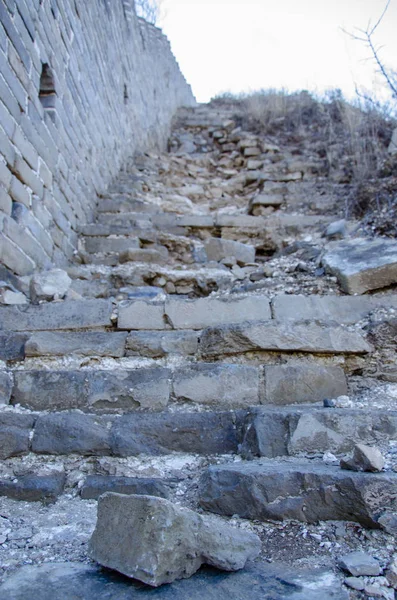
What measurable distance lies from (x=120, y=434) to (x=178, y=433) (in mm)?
250

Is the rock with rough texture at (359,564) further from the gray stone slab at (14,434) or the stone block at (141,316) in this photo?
the stone block at (141,316)

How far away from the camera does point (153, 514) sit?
118 centimetres

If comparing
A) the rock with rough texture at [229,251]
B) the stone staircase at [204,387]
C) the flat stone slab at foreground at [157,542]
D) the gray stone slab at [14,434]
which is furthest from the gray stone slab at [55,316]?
the rock with rough texture at [229,251]

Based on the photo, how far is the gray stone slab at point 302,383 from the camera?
7.77 feet

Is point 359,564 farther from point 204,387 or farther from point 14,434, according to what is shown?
point 14,434

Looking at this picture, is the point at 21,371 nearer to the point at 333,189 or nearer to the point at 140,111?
the point at 333,189

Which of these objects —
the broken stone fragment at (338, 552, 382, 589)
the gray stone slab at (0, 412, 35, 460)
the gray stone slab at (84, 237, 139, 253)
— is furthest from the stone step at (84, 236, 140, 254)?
the broken stone fragment at (338, 552, 382, 589)

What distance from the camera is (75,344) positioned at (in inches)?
106

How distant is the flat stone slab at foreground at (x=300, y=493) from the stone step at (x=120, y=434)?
1.39 ft

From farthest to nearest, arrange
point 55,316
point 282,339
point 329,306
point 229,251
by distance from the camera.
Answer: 1. point 229,251
2. point 329,306
3. point 55,316
4. point 282,339

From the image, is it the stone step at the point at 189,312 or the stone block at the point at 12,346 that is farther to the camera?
the stone step at the point at 189,312

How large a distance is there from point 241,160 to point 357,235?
492 cm

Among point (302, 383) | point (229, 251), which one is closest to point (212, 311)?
point (302, 383)

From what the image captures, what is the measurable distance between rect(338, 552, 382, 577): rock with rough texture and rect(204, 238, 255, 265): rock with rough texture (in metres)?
3.48
